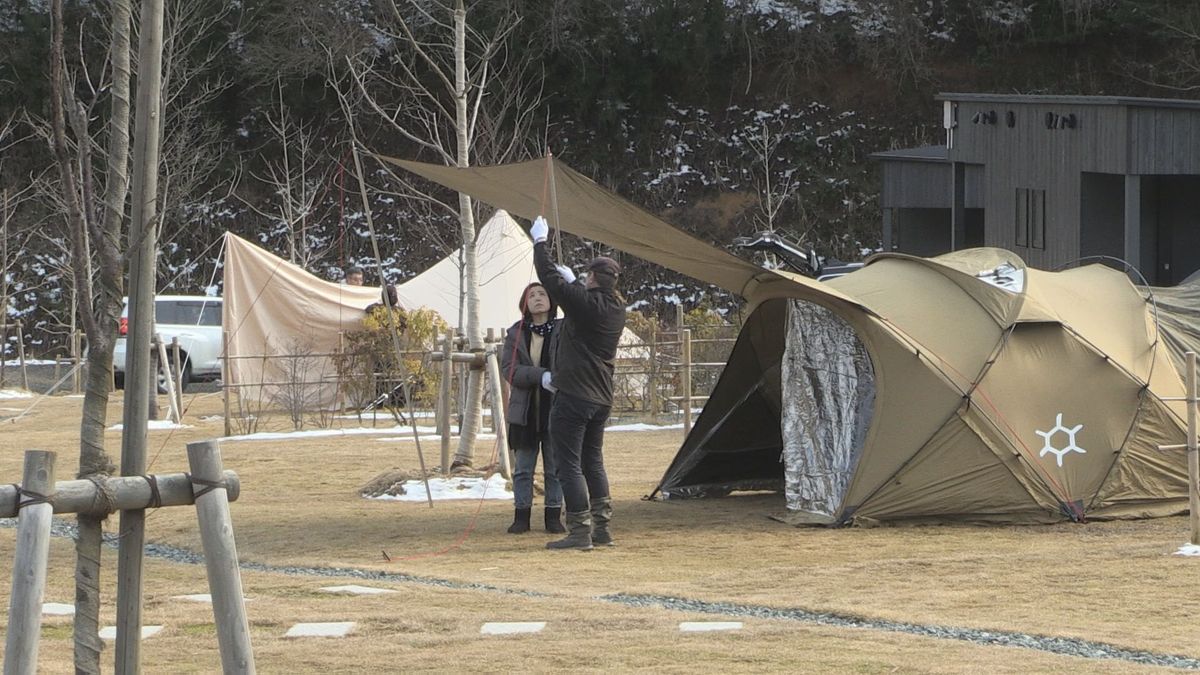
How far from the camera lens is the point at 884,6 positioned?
1447 inches

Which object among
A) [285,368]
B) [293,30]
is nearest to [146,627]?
[285,368]

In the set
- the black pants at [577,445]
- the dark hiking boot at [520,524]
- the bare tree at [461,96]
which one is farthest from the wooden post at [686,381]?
the black pants at [577,445]

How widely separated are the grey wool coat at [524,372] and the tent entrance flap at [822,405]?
1.76 metres

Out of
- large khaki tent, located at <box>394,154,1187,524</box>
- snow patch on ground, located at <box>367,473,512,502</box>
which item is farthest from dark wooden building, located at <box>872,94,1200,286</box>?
snow patch on ground, located at <box>367,473,512,502</box>

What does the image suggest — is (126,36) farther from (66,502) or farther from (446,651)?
(446,651)

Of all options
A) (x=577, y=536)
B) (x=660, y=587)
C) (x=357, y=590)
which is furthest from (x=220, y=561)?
(x=577, y=536)

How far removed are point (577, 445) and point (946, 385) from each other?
2.32m

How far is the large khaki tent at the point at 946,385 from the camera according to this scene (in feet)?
29.9

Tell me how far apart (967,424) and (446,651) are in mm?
4546

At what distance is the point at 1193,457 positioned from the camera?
792 centimetres

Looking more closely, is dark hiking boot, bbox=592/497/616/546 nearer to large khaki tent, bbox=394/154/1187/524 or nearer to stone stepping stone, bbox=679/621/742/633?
large khaki tent, bbox=394/154/1187/524

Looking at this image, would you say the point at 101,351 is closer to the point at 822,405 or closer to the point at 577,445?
the point at 577,445

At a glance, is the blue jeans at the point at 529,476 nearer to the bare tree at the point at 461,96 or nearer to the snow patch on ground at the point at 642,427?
the bare tree at the point at 461,96

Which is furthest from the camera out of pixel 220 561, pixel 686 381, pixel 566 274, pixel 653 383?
pixel 653 383
